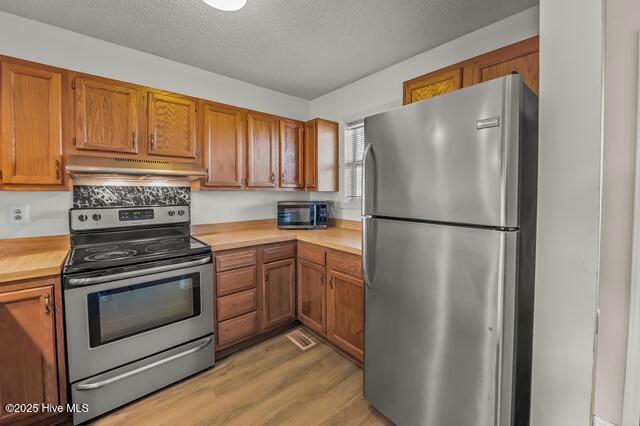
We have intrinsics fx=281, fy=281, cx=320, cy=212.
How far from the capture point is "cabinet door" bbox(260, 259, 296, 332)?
2465 mm

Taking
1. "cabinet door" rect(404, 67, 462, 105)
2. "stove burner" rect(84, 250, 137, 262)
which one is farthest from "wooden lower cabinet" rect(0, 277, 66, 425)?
"cabinet door" rect(404, 67, 462, 105)

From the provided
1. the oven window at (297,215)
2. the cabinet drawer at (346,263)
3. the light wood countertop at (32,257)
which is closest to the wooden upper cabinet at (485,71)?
the cabinet drawer at (346,263)

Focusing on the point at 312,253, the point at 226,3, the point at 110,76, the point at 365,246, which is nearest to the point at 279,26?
the point at 226,3

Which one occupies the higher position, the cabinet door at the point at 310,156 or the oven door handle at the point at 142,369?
the cabinet door at the point at 310,156

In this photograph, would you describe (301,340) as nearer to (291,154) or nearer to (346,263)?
(346,263)

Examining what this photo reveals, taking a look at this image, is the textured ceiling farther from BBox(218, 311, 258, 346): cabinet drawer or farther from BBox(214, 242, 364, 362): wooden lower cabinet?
BBox(218, 311, 258, 346): cabinet drawer

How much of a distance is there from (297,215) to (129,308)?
5.49 ft

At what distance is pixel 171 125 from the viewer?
2283 mm

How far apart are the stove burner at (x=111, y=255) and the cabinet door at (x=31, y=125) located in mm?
548

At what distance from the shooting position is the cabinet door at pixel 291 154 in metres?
2.99

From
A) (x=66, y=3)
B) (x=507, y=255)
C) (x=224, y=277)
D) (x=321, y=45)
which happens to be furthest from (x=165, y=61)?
(x=507, y=255)

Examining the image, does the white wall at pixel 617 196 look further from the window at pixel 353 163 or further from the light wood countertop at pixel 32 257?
the light wood countertop at pixel 32 257

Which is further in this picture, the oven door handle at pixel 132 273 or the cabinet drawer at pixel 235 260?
the cabinet drawer at pixel 235 260

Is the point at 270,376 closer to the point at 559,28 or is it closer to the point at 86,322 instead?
the point at 86,322
